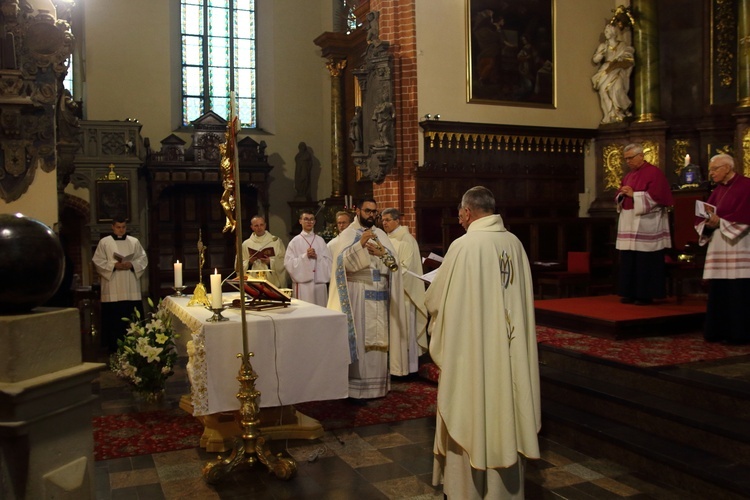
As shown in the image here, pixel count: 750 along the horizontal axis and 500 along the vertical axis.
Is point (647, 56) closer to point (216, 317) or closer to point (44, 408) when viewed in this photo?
point (216, 317)

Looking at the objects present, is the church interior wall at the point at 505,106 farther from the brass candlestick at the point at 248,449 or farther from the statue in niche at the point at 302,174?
the brass candlestick at the point at 248,449

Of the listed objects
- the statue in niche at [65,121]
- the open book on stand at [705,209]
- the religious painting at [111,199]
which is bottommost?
the open book on stand at [705,209]

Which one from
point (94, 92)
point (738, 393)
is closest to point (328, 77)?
point (94, 92)

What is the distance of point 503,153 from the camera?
1190 cm

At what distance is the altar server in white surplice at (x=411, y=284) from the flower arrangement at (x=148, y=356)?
2.34 meters

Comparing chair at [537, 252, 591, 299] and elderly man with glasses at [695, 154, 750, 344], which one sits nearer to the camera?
elderly man with glasses at [695, 154, 750, 344]

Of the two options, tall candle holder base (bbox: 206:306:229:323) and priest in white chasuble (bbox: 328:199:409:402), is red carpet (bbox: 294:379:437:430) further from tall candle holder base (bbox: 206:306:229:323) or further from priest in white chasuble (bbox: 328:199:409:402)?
tall candle holder base (bbox: 206:306:229:323)

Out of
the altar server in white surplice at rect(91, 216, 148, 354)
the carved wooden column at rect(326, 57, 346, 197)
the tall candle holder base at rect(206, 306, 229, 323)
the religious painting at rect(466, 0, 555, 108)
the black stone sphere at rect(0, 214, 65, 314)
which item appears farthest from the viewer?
the carved wooden column at rect(326, 57, 346, 197)

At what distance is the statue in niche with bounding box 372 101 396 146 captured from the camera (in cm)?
1084

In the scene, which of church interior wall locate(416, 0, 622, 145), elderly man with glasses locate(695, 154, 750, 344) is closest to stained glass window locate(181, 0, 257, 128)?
church interior wall locate(416, 0, 622, 145)

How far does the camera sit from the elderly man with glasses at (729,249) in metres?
5.90

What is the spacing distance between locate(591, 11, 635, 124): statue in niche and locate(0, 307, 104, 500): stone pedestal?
1100 cm

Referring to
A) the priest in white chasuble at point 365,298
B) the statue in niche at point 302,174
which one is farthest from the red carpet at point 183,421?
the statue in niche at point 302,174

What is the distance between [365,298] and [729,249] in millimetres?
3153
